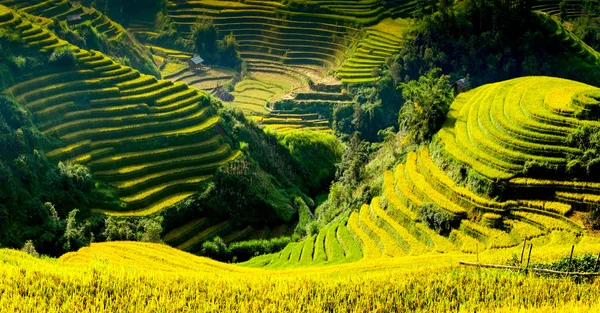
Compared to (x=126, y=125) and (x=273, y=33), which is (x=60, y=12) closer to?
(x=273, y=33)

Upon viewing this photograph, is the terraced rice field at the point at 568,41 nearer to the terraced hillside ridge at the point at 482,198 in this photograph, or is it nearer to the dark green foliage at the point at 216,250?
the terraced hillside ridge at the point at 482,198

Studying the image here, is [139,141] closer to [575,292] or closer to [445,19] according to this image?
[575,292]

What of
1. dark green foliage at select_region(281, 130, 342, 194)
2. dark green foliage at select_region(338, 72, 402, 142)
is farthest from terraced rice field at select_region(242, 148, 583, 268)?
dark green foliage at select_region(338, 72, 402, 142)

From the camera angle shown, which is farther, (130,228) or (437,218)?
(130,228)

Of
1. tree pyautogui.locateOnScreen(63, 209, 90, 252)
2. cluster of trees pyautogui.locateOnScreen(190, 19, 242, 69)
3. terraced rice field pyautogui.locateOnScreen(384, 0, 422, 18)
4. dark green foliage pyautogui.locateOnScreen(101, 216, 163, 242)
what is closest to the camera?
tree pyautogui.locateOnScreen(63, 209, 90, 252)

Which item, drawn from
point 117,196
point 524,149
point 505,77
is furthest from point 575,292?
point 505,77

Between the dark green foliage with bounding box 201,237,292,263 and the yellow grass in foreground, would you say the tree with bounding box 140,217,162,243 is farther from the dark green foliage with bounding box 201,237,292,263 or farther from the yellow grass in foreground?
the yellow grass in foreground

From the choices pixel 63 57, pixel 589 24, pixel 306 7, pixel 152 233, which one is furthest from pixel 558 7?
pixel 152 233
